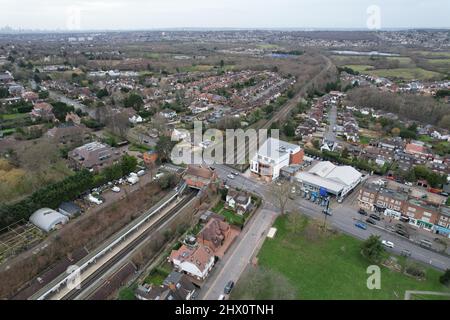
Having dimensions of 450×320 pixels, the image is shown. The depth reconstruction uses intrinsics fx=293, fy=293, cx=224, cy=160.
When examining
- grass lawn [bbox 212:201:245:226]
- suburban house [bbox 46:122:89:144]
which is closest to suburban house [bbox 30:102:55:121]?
suburban house [bbox 46:122:89:144]

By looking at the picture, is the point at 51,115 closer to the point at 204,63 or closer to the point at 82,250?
the point at 82,250

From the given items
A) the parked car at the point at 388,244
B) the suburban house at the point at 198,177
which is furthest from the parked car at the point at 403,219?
the suburban house at the point at 198,177

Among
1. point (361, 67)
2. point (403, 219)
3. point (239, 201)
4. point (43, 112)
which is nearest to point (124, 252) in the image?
point (239, 201)

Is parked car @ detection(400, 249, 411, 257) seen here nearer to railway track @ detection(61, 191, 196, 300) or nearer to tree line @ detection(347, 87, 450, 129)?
railway track @ detection(61, 191, 196, 300)

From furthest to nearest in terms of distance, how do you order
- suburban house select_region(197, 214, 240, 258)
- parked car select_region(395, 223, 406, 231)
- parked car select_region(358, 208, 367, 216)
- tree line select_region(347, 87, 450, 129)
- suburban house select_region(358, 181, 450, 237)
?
1. tree line select_region(347, 87, 450, 129)
2. parked car select_region(358, 208, 367, 216)
3. parked car select_region(395, 223, 406, 231)
4. suburban house select_region(358, 181, 450, 237)
5. suburban house select_region(197, 214, 240, 258)

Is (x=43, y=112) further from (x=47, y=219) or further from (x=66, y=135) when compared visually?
(x=47, y=219)

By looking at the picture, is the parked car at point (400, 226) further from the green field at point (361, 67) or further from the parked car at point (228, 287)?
the green field at point (361, 67)

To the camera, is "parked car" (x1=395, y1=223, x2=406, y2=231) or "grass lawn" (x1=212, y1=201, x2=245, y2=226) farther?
"grass lawn" (x1=212, y1=201, x2=245, y2=226)
